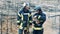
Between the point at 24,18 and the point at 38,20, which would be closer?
the point at 38,20

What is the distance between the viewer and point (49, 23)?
8125mm

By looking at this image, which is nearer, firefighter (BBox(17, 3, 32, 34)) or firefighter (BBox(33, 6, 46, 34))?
firefighter (BBox(33, 6, 46, 34))

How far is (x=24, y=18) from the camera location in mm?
6465

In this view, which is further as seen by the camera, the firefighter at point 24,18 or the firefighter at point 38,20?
the firefighter at point 24,18

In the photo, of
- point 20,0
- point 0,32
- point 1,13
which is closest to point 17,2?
point 20,0

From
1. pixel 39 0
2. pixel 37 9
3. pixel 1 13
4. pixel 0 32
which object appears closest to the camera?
pixel 37 9

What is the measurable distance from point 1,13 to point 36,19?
2405 millimetres

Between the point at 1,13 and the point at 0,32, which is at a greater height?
the point at 1,13

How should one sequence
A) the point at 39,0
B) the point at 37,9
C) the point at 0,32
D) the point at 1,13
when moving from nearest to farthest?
1. the point at 37,9
2. the point at 0,32
3. the point at 1,13
4. the point at 39,0

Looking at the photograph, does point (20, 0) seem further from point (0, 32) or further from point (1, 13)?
point (0, 32)

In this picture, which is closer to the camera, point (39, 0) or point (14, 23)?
point (14, 23)

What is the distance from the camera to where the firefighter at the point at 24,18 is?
6.44 meters

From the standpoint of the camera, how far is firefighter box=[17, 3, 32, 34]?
644 centimetres

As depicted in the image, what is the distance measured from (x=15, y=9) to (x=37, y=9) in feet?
7.98
